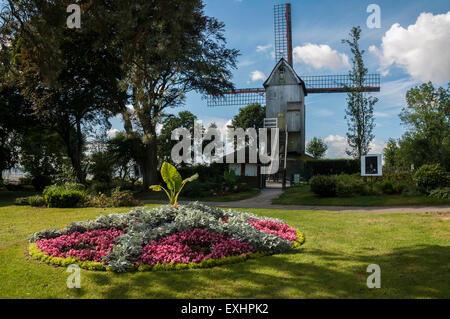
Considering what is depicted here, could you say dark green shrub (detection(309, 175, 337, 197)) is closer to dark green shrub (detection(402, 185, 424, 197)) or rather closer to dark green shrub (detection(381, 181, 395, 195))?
dark green shrub (detection(381, 181, 395, 195))

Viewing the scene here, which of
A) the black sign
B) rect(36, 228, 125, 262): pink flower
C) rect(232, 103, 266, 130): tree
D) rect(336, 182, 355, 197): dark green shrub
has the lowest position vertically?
rect(36, 228, 125, 262): pink flower

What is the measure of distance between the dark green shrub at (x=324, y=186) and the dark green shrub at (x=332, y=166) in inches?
457

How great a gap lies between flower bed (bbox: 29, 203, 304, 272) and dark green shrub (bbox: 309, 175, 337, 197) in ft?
32.0

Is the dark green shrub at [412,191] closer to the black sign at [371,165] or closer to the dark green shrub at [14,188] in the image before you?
the black sign at [371,165]

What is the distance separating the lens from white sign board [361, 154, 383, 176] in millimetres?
19094

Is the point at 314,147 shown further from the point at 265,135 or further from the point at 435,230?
the point at 435,230

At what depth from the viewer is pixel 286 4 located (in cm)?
4116

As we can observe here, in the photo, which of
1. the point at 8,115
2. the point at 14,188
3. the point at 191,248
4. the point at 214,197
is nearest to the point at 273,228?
the point at 191,248

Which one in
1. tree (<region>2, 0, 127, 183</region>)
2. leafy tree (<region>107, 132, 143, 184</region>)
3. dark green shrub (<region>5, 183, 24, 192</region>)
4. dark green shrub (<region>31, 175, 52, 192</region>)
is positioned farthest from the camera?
dark green shrub (<region>5, 183, 24, 192</region>)

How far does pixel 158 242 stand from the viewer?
24.8ft

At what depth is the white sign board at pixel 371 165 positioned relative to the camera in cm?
1909

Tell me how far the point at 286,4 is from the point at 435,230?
125 ft

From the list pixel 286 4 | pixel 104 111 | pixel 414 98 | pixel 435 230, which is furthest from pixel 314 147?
pixel 435 230

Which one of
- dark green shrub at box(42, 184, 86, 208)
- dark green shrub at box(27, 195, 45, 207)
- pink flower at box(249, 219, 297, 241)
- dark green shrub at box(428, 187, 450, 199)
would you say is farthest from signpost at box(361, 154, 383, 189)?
dark green shrub at box(27, 195, 45, 207)
